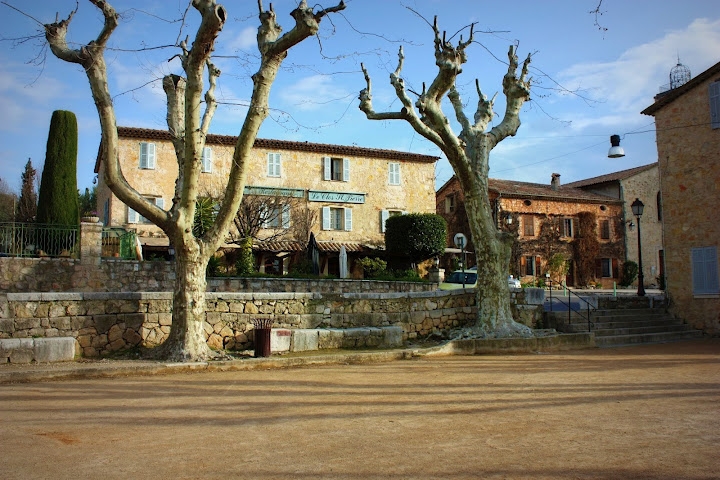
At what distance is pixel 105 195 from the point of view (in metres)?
30.1

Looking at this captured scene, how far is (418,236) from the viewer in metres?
27.9

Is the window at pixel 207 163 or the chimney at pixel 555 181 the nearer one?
the window at pixel 207 163

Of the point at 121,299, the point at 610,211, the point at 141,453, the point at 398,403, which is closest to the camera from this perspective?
the point at 141,453

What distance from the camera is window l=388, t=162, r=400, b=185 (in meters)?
33.7

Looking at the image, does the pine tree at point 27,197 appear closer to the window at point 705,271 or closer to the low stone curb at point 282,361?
the low stone curb at point 282,361

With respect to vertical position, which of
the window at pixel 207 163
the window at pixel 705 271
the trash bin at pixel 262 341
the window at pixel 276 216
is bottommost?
the trash bin at pixel 262 341

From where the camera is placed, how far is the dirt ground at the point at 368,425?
439 cm

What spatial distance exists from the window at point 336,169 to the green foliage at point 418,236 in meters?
5.14

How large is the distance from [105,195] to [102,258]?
576 inches

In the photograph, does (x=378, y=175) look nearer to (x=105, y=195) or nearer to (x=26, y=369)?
(x=105, y=195)

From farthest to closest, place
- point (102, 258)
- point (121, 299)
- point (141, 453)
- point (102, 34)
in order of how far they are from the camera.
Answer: point (102, 258)
point (121, 299)
point (102, 34)
point (141, 453)

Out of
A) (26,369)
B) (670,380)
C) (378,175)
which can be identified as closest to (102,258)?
(26,369)

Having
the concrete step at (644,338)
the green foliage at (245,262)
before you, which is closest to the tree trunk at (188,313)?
the concrete step at (644,338)

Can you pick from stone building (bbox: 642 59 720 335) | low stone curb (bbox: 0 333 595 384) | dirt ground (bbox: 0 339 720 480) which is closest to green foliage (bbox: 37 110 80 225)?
low stone curb (bbox: 0 333 595 384)
